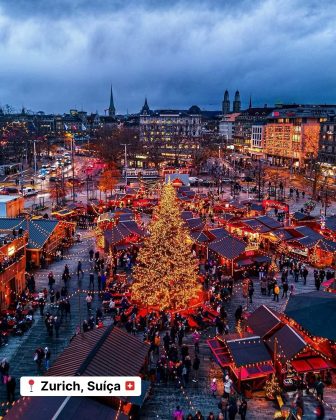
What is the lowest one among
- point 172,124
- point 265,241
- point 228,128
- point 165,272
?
point 265,241

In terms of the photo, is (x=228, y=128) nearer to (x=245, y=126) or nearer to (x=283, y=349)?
(x=245, y=126)

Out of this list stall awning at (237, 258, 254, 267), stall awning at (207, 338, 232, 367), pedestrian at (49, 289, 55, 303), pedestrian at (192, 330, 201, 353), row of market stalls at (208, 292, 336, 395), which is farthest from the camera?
stall awning at (237, 258, 254, 267)

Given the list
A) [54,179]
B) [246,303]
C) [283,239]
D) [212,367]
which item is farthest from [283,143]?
[212,367]

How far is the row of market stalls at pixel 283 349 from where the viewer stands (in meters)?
14.8

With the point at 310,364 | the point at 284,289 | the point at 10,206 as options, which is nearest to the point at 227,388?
Result: the point at 310,364

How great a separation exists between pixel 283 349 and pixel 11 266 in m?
13.8

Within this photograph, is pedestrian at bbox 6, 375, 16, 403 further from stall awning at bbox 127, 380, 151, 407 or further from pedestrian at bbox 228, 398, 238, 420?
pedestrian at bbox 228, 398, 238, 420

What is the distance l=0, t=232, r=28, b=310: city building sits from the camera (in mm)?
21234

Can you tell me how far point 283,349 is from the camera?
15289mm

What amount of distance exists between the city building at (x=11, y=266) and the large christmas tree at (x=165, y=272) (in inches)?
248

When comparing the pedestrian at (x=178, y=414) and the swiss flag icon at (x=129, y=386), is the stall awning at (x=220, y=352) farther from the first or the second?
the swiss flag icon at (x=129, y=386)

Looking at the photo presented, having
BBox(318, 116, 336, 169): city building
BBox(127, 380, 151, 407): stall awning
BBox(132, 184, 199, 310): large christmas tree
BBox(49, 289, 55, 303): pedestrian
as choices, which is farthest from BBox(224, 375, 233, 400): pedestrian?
BBox(318, 116, 336, 169): city building

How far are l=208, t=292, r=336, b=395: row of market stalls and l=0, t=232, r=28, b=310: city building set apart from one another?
1051cm

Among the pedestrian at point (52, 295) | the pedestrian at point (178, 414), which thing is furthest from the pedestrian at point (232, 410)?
the pedestrian at point (52, 295)
